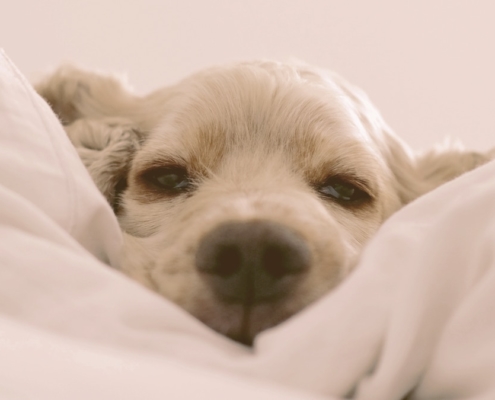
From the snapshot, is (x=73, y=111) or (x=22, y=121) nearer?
(x=22, y=121)

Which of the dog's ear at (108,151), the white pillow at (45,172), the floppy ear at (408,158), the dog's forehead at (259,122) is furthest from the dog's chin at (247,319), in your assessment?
the floppy ear at (408,158)

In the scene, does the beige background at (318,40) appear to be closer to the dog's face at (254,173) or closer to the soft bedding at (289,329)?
the dog's face at (254,173)

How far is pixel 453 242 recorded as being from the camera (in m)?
0.60

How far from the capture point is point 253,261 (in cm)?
77

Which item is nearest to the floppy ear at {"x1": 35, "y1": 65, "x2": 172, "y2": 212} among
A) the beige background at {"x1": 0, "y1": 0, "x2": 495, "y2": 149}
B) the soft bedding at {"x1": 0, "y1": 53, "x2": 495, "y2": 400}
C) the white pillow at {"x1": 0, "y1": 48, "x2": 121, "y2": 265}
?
the white pillow at {"x1": 0, "y1": 48, "x2": 121, "y2": 265}

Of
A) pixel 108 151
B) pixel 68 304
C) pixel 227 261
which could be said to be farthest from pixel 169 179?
pixel 68 304

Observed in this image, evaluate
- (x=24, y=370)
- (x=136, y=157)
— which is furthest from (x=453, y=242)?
(x=136, y=157)

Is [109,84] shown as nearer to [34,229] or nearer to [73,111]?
[73,111]

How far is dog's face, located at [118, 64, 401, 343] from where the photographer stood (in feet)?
3.01

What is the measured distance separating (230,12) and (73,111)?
1.97m

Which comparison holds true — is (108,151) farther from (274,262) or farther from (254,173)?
(274,262)

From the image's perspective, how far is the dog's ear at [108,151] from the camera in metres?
1.35

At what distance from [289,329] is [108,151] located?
0.92 metres

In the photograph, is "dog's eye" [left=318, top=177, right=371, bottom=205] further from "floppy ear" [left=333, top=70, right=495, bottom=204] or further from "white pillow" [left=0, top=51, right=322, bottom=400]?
"white pillow" [left=0, top=51, right=322, bottom=400]
